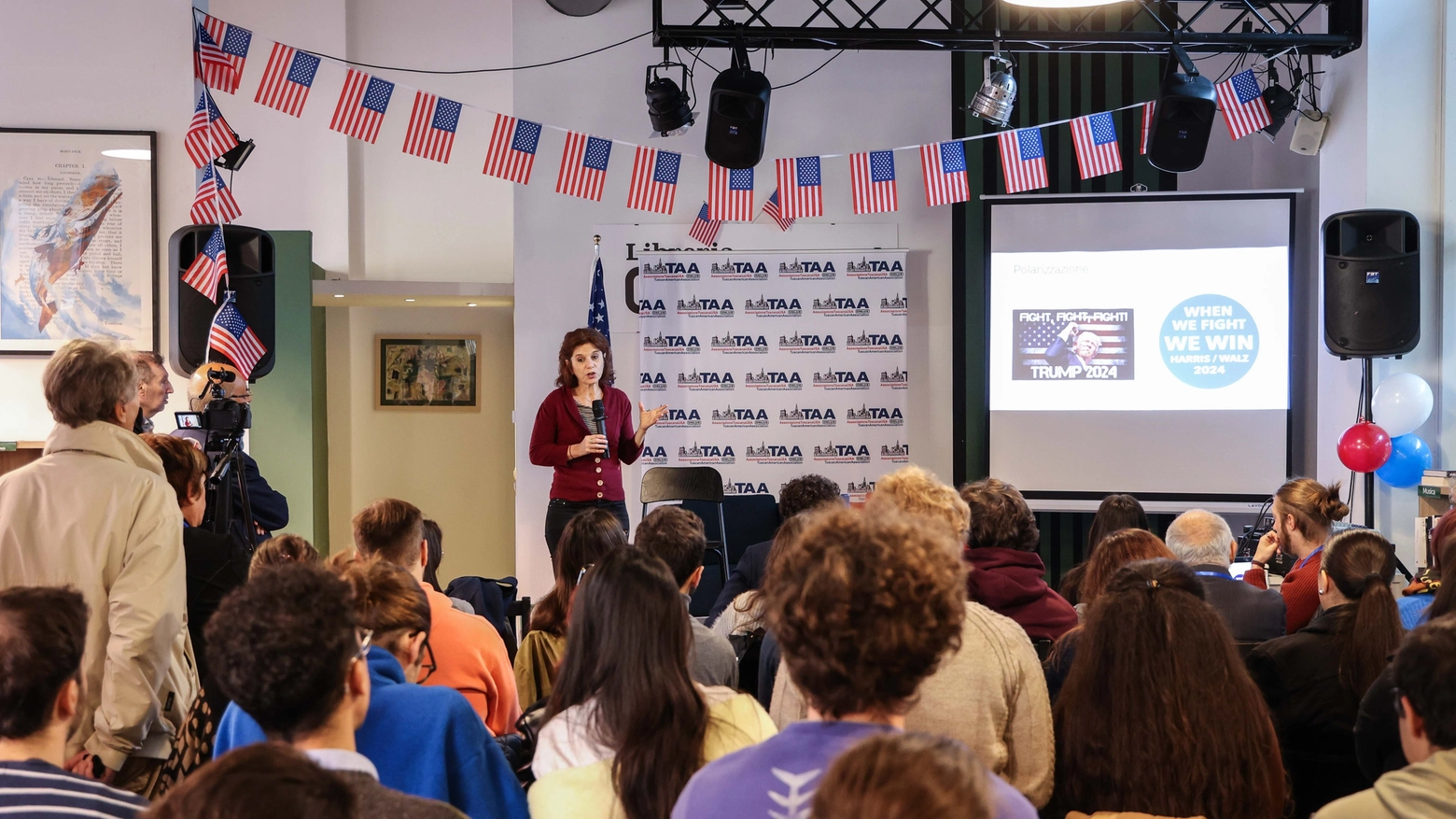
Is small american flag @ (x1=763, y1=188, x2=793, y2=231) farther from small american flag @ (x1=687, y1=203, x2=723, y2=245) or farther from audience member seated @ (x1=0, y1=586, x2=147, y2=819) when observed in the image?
audience member seated @ (x1=0, y1=586, x2=147, y2=819)

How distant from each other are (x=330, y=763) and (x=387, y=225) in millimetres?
6465

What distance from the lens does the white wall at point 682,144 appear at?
261 inches

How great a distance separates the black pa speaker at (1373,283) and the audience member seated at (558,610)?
4.15 meters

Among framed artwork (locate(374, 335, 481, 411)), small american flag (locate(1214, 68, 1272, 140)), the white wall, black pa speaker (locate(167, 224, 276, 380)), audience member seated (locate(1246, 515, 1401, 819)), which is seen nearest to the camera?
audience member seated (locate(1246, 515, 1401, 819))

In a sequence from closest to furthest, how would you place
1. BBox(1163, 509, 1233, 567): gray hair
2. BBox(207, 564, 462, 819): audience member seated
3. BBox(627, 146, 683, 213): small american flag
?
1. BBox(207, 564, 462, 819): audience member seated
2. BBox(1163, 509, 1233, 567): gray hair
3. BBox(627, 146, 683, 213): small american flag

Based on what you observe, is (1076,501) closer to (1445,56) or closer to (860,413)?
(860,413)

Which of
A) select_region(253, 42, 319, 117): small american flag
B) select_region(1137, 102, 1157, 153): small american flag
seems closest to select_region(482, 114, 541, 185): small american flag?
select_region(253, 42, 319, 117): small american flag

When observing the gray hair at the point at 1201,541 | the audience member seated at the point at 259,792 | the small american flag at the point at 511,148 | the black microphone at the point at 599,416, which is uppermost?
the small american flag at the point at 511,148

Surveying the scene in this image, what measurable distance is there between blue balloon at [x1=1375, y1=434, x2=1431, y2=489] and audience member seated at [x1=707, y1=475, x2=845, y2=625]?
3.07 metres

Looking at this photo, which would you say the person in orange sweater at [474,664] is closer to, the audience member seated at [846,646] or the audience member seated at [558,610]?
the audience member seated at [558,610]

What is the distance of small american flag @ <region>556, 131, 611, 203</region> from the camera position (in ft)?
18.5

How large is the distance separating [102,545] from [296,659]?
141cm

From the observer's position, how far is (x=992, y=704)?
1949 mm

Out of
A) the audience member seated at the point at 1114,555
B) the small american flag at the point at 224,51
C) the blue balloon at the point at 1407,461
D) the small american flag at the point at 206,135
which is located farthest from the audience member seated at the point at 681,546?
the blue balloon at the point at 1407,461
